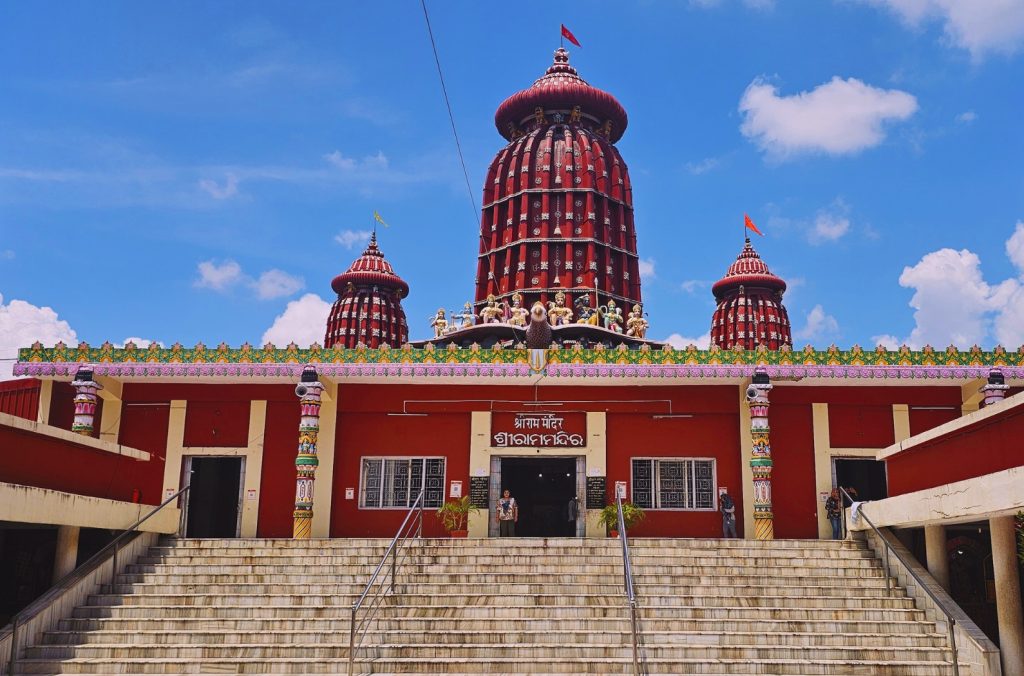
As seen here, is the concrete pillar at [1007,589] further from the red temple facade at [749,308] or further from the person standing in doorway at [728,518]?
the red temple facade at [749,308]

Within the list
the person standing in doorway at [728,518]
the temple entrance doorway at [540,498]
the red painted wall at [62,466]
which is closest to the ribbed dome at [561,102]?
the temple entrance doorway at [540,498]

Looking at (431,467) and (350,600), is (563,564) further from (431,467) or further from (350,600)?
(431,467)

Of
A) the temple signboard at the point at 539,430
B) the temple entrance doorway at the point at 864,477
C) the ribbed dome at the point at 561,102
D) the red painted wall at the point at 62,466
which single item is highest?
the ribbed dome at the point at 561,102

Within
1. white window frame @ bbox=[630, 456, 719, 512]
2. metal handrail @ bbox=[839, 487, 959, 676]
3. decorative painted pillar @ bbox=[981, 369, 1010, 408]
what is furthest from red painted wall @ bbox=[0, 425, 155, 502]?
decorative painted pillar @ bbox=[981, 369, 1010, 408]

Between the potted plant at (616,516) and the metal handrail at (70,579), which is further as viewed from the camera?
the potted plant at (616,516)

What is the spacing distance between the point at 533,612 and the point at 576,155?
62.4 feet

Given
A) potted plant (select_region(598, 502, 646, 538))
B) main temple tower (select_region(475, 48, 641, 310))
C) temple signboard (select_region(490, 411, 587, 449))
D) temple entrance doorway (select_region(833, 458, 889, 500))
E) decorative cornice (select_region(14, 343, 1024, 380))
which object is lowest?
potted plant (select_region(598, 502, 646, 538))

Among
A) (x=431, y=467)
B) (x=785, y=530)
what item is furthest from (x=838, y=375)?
(x=431, y=467)

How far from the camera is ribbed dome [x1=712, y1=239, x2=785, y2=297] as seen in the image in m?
43.8

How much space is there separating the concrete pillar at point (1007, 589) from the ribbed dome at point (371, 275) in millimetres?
36135

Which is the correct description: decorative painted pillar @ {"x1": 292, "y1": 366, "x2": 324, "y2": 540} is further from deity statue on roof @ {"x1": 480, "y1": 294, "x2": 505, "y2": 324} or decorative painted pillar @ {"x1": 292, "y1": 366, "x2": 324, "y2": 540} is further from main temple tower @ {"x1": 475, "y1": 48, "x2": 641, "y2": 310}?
main temple tower @ {"x1": 475, "y1": 48, "x2": 641, "y2": 310}

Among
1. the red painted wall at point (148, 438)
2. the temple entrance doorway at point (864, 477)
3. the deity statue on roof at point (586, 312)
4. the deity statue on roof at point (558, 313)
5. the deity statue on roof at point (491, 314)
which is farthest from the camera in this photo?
the deity statue on roof at point (491, 314)

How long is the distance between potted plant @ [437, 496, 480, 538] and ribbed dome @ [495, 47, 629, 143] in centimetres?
1560

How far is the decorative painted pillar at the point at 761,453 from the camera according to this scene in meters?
17.9
